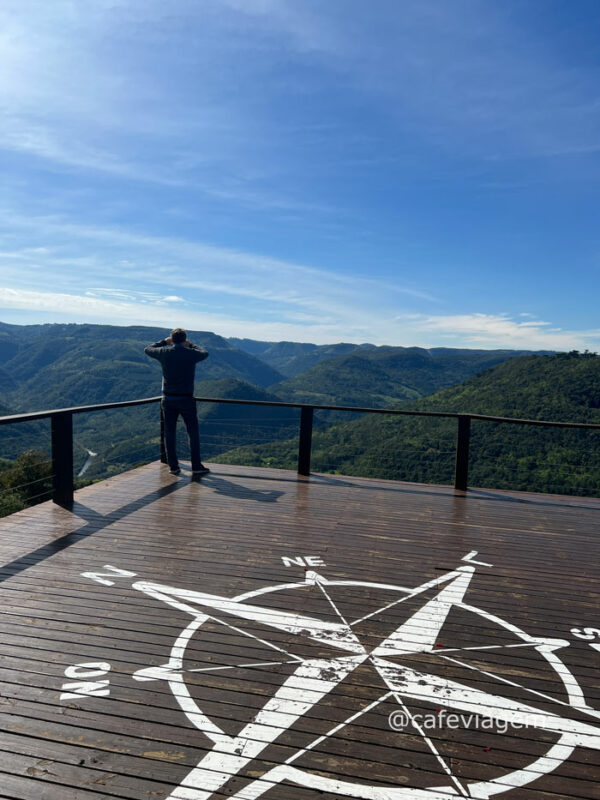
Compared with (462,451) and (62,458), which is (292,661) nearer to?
(62,458)

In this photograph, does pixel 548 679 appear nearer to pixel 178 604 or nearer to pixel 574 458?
pixel 178 604

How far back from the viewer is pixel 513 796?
1905 millimetres

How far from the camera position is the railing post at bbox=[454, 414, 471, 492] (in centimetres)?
665

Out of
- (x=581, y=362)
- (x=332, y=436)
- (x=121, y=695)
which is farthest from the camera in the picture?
(x=581, y=362)

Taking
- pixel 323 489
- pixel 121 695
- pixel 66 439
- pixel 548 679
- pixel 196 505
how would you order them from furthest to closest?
pixel 323 489 < pixel 196 505 < pixel 66 439 < pixel 548 679 < pixel 121 695

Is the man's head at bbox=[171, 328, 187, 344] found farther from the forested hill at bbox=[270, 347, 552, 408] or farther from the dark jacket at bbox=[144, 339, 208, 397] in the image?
the forested hill at bbox=[270, 347, 552, 408]

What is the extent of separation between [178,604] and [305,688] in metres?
1.13

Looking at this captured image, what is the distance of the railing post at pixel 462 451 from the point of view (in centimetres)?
665

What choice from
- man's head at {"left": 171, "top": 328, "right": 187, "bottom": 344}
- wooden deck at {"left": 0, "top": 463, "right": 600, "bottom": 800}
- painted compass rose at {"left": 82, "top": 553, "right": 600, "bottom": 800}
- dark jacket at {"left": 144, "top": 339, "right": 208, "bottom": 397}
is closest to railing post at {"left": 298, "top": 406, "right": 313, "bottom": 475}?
dark jacket at {"left": 144, "top": 339, "right": 208, "bottom": 397}

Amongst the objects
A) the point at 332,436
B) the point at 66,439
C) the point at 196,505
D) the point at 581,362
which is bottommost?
the point at 332,436

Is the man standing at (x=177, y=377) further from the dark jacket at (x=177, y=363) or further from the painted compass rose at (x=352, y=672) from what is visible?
the painted compass rose at (x=352, y=672)

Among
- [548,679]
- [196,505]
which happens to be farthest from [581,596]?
[196,505]

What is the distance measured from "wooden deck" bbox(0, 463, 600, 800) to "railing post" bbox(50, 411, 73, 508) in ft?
1.56

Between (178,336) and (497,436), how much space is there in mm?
32227
